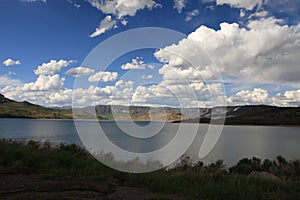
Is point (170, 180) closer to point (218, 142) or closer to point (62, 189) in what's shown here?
point (62, 189)

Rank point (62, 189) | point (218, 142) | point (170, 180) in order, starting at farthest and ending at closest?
point (218, 142), point (170, 180), point (62, 189)

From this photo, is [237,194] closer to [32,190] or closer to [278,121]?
[32,190]

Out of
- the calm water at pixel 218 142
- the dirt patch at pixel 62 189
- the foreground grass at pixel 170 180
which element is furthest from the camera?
the calm water at pixel 218 142

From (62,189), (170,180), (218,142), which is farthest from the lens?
(218,142)

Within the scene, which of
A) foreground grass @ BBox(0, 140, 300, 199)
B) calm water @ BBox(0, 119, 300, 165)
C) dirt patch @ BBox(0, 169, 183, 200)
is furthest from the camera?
calm water @ BBox(0, 119, 300, 165)

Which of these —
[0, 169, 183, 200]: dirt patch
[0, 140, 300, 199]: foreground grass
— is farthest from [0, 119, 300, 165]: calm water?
[0, 169, 183, 200]: dirt patch

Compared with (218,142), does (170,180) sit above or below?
above

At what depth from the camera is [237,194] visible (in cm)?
680

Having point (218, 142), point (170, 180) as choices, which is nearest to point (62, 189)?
point (170, 180)

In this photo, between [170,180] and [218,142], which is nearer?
[170,180]

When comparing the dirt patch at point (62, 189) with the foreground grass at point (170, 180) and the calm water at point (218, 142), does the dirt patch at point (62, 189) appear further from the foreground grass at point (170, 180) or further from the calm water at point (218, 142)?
the calm water at point (218, 142)

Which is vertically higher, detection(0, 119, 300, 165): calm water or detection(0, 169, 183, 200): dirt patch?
detection(0, 169, 183, 200): dirt patch

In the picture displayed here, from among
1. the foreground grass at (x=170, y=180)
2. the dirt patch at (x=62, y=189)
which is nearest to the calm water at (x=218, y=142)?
the foreground grass at (x=170, y=180)

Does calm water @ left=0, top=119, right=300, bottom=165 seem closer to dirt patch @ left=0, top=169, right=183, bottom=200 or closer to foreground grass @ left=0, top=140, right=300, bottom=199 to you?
foreground grass @ left=0, top=140, right=300, bottom=199
